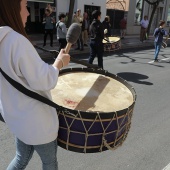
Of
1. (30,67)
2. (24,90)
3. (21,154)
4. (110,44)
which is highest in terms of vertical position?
(30,67)

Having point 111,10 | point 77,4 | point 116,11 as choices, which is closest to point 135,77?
point 77,4

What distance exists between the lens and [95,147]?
1903mm

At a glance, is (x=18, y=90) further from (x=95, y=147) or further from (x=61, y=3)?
(x=61, y=3)

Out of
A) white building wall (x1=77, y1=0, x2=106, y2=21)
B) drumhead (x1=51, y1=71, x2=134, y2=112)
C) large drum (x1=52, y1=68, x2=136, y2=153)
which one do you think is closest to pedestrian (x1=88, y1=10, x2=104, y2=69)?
drumhead (x1=51, y1=71, x2=134, y2=112)

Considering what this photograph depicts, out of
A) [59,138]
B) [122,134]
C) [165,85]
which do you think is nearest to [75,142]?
[59,138]

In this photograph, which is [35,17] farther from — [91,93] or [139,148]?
[91,93]

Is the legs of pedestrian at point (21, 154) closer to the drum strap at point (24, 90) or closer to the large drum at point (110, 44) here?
the drum strap at point (24, 90)

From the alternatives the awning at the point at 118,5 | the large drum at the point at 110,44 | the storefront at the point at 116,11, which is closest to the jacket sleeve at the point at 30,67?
the large drum at the point at 110,44

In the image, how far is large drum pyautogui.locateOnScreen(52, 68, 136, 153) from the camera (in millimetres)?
1778

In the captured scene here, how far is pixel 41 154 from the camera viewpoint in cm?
180

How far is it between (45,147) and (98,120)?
1.36 feet

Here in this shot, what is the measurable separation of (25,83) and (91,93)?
2.55ft

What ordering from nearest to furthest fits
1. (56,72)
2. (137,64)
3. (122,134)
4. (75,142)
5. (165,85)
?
(56,72) < (75,142) < (122,134) < (165,85) < (137,64)

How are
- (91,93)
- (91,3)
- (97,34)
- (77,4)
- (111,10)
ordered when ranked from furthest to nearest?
(111,10)
(91,3)
(77,4)
(97,34)
(91,93)
